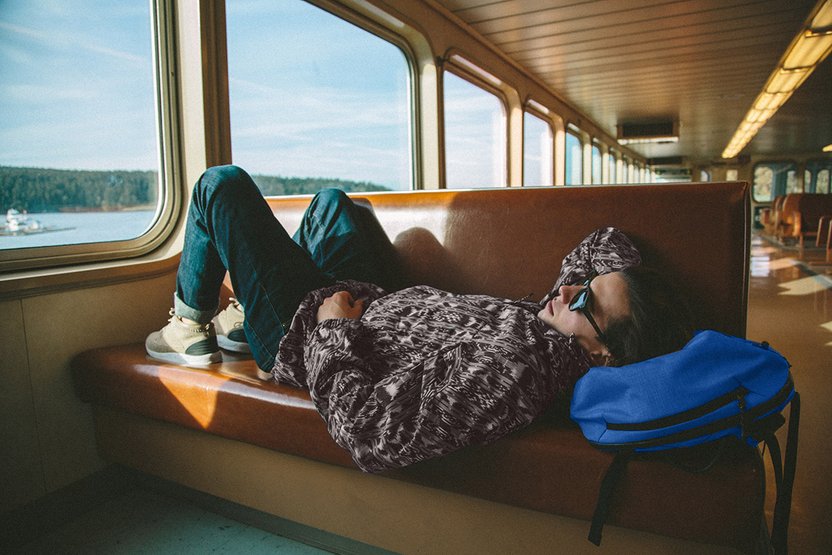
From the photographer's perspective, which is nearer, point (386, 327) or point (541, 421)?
point (541, 421)

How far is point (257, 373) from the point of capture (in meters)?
1.82

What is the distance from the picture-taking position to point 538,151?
310 inches

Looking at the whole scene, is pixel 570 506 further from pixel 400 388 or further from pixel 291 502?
pixel 291 502

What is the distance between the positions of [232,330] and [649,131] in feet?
31.8

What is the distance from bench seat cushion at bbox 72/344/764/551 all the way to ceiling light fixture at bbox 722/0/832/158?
469 centimetres

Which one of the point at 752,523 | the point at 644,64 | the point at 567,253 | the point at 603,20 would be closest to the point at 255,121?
the point at 567,253

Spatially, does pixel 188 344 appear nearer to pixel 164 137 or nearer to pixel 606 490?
pixel 164 137

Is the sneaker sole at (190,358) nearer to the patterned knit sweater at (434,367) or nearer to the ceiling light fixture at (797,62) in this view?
the patterned knit sweater at (434,367)

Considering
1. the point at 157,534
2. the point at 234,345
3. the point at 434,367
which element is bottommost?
the point at 157,534

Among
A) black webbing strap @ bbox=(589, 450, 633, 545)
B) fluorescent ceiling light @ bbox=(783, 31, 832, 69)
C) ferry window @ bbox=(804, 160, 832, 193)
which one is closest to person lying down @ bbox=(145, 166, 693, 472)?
black webbing strap @ bbox=(589, 450, 633, 545)

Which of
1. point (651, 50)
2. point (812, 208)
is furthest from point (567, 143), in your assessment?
point (812, 208)

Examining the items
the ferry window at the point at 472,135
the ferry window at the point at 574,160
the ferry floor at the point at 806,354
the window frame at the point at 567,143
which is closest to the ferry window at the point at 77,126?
the ferry window at the point at 472,135

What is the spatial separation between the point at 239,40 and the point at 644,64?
4.95 meters

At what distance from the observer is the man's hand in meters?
1.67
